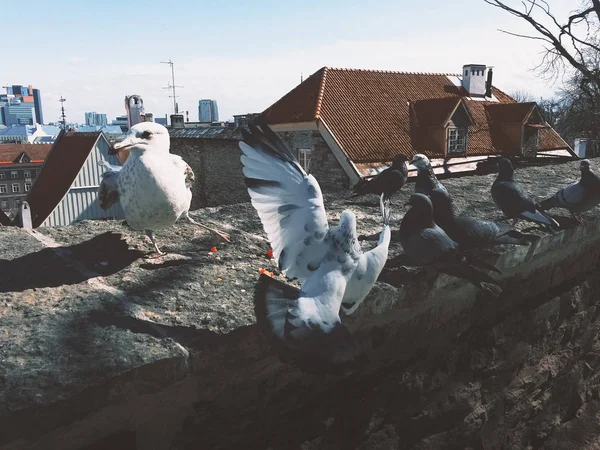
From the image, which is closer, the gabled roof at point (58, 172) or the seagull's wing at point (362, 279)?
the seagull's wing at point (362, 279)

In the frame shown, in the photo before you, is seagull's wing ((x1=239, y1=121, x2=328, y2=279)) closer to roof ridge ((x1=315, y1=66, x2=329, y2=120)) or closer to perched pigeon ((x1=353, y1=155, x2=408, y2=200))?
perched pigeon ((x1=353, y1=155, x2=408, y2=200))

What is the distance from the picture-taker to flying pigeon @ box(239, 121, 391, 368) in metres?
1.35

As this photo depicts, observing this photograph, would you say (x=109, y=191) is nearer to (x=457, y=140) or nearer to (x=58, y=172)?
(x=457, y=140)

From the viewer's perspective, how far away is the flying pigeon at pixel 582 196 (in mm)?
2619

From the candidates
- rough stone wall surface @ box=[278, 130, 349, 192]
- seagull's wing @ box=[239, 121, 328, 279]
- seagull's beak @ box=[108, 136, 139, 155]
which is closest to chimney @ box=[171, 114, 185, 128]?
rough stone wall surface @ box=[278, 130, 349, 192]

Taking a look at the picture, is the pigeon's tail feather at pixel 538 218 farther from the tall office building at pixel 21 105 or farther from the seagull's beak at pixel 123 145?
the tall office building at pixel 21 105

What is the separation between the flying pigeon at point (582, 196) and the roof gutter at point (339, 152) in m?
8.82

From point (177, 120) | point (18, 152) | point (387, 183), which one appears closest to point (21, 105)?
point (18, 152)

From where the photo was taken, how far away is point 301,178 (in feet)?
5.64

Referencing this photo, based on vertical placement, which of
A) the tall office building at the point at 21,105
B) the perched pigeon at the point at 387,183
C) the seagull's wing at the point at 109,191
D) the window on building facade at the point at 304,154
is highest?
the tall office building at the point at 21,105

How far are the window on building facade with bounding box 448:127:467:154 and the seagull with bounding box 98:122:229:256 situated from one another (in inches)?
488

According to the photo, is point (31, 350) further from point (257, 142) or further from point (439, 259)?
point (439, 259)

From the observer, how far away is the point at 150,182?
1945mm

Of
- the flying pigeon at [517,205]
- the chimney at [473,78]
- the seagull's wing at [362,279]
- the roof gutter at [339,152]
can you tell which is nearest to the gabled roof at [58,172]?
the roof gutter at [339,152]
